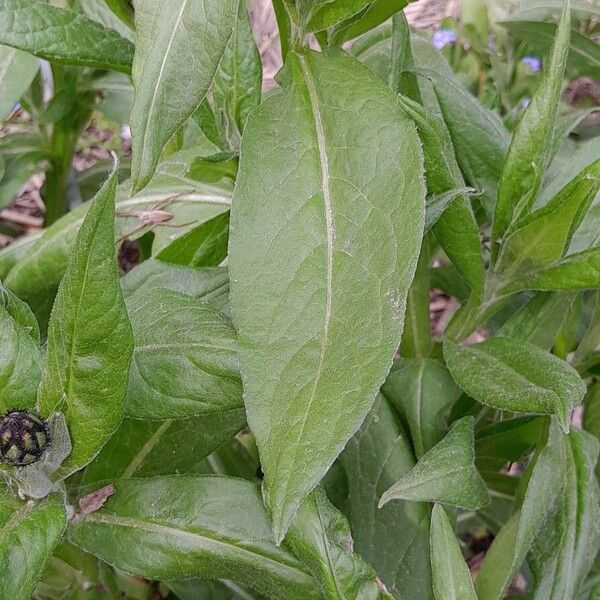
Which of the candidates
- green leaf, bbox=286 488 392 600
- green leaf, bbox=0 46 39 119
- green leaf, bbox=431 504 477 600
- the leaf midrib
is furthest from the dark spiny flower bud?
green leaf, bbox=0 46 39 119

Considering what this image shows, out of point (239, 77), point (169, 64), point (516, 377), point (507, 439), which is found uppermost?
point (169, 64)

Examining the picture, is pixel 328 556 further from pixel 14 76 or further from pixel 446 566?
pixel 14 76

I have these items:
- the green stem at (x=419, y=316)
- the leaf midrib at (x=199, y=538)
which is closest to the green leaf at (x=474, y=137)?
the green stem at (x=419, y=316)

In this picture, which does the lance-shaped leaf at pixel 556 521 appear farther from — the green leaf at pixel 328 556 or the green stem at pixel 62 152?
the green stem at pixel 62 152

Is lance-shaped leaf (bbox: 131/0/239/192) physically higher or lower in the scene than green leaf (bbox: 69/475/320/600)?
higher

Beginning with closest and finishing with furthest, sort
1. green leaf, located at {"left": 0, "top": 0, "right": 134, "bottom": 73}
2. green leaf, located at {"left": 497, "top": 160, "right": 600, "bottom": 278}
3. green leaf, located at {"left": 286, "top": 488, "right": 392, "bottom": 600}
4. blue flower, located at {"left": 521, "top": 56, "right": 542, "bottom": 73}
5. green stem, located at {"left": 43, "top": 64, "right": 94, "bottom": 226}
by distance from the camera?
1. green leaf, located at {"left": 286, "top": 488, "right": 392, "bottom": 600}
2. green leaf, located at {"left": 497, "top": 160, "right": 600, "bottom": 278}
3. green leaf, located at {"left": 0, "top": 0, "right": 134, "bottom": 73}
4. green stem, located at {"left": 43, "top": 64, "right": 94, "bottom": 226}
5. blue flower, located at {"left": 521, "top": 56, "right": 542, "bottom": 73}

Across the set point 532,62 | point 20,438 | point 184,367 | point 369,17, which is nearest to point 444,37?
point 532,62

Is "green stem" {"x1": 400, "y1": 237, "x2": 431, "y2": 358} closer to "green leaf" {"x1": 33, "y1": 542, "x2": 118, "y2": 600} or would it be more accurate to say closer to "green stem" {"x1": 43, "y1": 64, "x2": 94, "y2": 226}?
"green leaf" {"x1": 33, "y1": 542, "x2": 118, "y2": 600}
